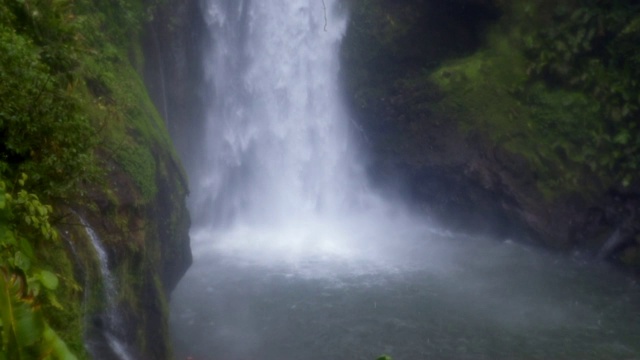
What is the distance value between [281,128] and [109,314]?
10248mm

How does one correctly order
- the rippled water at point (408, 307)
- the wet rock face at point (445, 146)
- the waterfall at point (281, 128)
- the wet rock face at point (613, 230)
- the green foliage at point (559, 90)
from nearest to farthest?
the rippled water at point (408, 307) < the wet rock face at point (613, 230) < the green foliage at point (559, 90) < the wet rock face at point (445, 146) < the waterfall at point (281, 128)

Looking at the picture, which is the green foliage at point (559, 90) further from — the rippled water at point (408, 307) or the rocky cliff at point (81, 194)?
the rocky cliff at point (81, 194)

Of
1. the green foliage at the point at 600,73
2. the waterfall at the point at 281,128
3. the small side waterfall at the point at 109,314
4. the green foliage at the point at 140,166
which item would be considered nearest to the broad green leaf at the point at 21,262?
the small side waterfall at the point at 109,314

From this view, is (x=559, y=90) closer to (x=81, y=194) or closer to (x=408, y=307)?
(x=408, y=307)

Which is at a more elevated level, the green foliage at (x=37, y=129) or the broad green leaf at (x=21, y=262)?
the green foliage at (x=37, y=129)

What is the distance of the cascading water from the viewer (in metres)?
8.77

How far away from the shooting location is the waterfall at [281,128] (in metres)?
15.0

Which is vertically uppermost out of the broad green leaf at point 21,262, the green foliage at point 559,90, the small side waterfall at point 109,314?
the green foliage at point 559,90

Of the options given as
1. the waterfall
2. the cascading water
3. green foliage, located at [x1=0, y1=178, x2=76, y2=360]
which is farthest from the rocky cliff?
the waterfall

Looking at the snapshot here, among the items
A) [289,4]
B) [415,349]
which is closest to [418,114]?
[289,4]

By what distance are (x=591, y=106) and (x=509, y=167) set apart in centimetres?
192

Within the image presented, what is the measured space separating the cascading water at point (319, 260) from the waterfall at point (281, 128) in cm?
3

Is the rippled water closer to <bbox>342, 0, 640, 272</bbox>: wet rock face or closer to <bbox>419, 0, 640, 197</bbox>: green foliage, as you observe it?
<bbox>342, 0, 640, 272</bbox>: wet rock face

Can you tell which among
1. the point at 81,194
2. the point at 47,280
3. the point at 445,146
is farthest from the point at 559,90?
the point at 47,280
